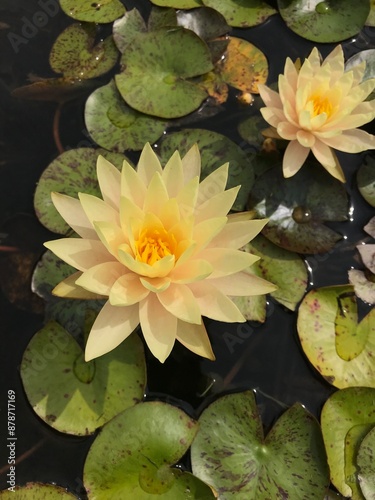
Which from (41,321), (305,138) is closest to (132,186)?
(41,321)

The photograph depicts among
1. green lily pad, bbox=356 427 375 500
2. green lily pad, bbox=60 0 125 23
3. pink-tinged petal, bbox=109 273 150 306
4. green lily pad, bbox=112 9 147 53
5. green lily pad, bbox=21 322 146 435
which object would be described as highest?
green lily pad, bbox=60 0 125 23

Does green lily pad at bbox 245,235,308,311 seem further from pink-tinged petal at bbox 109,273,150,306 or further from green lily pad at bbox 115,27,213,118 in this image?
green lily pad at bbox 115,27,213,118

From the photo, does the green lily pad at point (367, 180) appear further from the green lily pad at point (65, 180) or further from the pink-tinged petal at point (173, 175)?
the green lily pad at point (65, 180)

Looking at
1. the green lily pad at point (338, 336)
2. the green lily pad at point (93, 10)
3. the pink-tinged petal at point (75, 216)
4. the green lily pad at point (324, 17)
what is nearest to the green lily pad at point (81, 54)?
the green lily pad at point (93, 10)

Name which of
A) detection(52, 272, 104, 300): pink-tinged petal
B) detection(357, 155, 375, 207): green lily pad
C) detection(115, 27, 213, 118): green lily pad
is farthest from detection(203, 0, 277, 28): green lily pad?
detection(52, 272, 104, 300): pink-tinged petal

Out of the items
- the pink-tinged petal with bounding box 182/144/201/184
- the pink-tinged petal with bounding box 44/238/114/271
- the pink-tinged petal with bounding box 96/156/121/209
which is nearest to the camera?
the pink-tinged petal with bounding box 44/238/114/271

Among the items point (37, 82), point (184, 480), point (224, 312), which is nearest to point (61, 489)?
point (184, 480)
